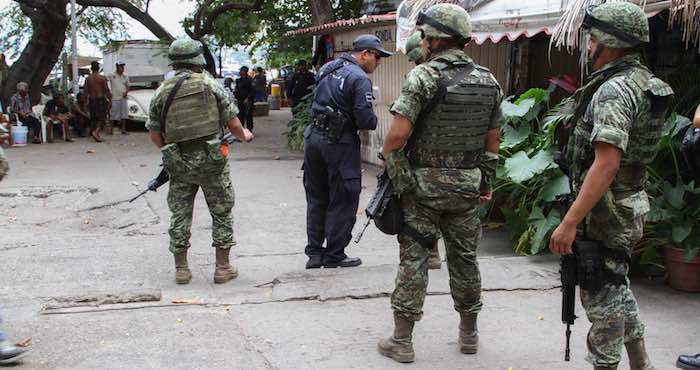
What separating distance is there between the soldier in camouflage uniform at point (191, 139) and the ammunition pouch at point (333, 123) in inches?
23.9

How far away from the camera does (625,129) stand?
10.3 feet

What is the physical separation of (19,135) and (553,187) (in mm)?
11667

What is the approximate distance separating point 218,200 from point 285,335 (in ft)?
4.44

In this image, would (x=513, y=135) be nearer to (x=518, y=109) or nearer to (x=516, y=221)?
(x=518, y=109)

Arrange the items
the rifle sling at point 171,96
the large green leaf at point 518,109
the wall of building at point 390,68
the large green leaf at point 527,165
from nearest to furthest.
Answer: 1. the rifle sling at point 171,96
2. the large green leaf at point 527,165
3. the large green leaf at point 518,109
4. the wall of building at point 390,68

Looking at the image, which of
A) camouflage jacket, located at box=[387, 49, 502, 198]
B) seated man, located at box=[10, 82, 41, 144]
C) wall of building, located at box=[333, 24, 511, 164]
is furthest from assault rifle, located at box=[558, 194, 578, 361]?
seated man, located at box=[10, 82, 41, 144]

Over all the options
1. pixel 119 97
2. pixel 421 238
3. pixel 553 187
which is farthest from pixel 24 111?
pixel 421 238

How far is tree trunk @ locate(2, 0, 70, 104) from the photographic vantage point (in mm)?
17609

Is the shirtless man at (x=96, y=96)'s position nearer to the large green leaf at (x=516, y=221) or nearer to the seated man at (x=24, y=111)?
Answer: the seated man at (x=24, y=111)

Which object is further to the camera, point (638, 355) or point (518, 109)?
point (518, 109)

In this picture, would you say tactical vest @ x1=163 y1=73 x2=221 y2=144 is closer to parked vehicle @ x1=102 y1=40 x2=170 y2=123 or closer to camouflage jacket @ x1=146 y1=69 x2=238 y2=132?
camouflage jacket @ x1=146 y1=69 x2=238 y2=132

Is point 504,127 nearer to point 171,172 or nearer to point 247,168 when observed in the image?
point 171,172

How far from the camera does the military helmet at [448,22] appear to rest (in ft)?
12.8

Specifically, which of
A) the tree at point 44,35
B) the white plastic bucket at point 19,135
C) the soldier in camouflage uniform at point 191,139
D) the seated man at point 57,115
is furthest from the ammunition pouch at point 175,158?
the tree at point 44,35
